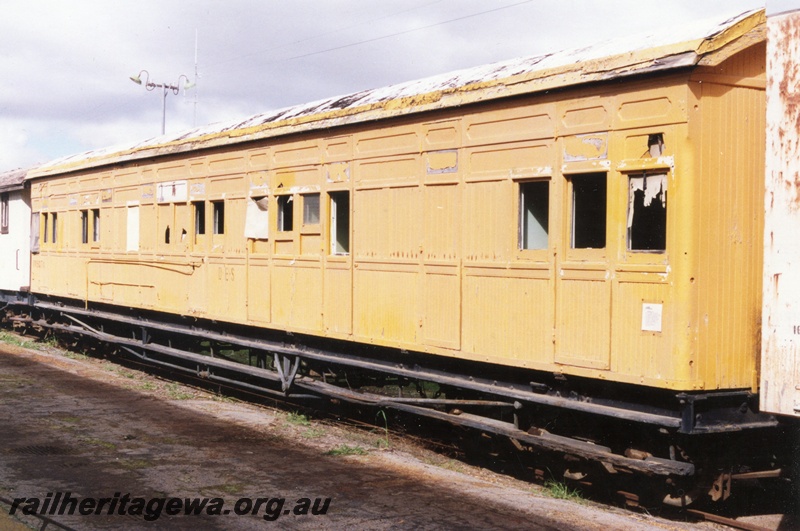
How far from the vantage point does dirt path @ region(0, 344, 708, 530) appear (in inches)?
256

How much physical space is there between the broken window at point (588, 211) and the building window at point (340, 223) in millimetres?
3387

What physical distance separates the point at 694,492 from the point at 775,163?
2.50 meters

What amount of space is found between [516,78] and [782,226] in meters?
2.69

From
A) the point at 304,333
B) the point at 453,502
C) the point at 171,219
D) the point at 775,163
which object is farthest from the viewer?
the point at 171,219

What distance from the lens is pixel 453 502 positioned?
275 inches

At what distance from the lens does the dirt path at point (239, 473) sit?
6.50 metres

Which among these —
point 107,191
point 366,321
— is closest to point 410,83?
point 366,321

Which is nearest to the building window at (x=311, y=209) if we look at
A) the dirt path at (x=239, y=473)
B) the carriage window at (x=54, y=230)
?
the dirt path at (x=239, y=473)

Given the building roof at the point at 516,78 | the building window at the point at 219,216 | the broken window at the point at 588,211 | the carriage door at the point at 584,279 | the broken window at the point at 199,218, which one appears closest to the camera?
the building roof at the point at 516,78

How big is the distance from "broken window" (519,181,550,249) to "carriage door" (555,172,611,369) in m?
0.36

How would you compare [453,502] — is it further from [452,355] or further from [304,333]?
[304,333]

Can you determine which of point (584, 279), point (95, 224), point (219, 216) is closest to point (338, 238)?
point (219, 216)

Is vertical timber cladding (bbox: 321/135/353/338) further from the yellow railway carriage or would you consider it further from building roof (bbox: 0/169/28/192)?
building roof (bbox: 0/169/28/192)

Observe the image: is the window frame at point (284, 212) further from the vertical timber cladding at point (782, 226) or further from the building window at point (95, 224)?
the building window at point (95, 224)
